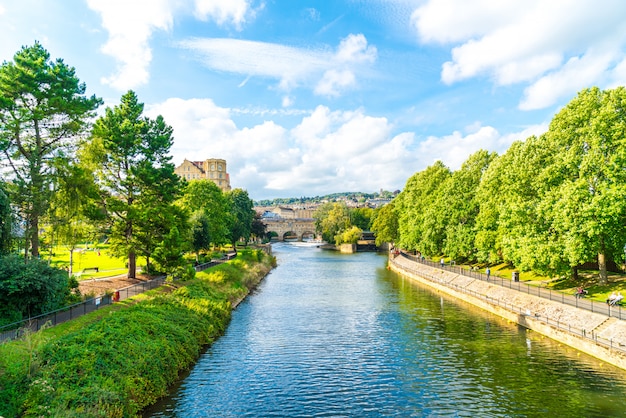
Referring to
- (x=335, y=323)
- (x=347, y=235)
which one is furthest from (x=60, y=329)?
(x=347, y=235)

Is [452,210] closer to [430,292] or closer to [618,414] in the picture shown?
[430,292]

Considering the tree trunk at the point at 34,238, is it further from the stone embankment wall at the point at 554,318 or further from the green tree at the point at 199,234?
the stone embankment wall at the point at 554,318

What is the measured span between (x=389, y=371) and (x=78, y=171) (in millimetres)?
24701

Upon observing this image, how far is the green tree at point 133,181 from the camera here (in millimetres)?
39969

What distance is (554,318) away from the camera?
32.2m

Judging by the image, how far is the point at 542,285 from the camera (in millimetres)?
41562

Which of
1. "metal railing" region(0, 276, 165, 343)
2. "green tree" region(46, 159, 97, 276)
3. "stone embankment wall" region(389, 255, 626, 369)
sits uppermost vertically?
"green tree" region(46, 159, 97, 276)

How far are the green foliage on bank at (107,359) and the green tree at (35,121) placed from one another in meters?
8.82

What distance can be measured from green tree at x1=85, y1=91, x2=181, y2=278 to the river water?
11566 mm

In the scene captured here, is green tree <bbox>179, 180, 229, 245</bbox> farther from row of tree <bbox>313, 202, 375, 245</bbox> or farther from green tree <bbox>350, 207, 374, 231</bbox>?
green tree <bbox>350, 207, 374, 231</bbox>

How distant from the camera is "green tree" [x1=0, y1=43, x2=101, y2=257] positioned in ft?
95.1

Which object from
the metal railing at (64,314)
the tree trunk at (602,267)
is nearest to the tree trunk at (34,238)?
the metal railing at (64,314)

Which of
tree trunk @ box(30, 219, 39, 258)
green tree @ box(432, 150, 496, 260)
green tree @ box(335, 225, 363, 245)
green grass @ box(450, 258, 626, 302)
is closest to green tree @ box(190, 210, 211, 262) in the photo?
tree trunk @ box(30, 219, 39, 258)

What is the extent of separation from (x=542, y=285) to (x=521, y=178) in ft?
33.8
